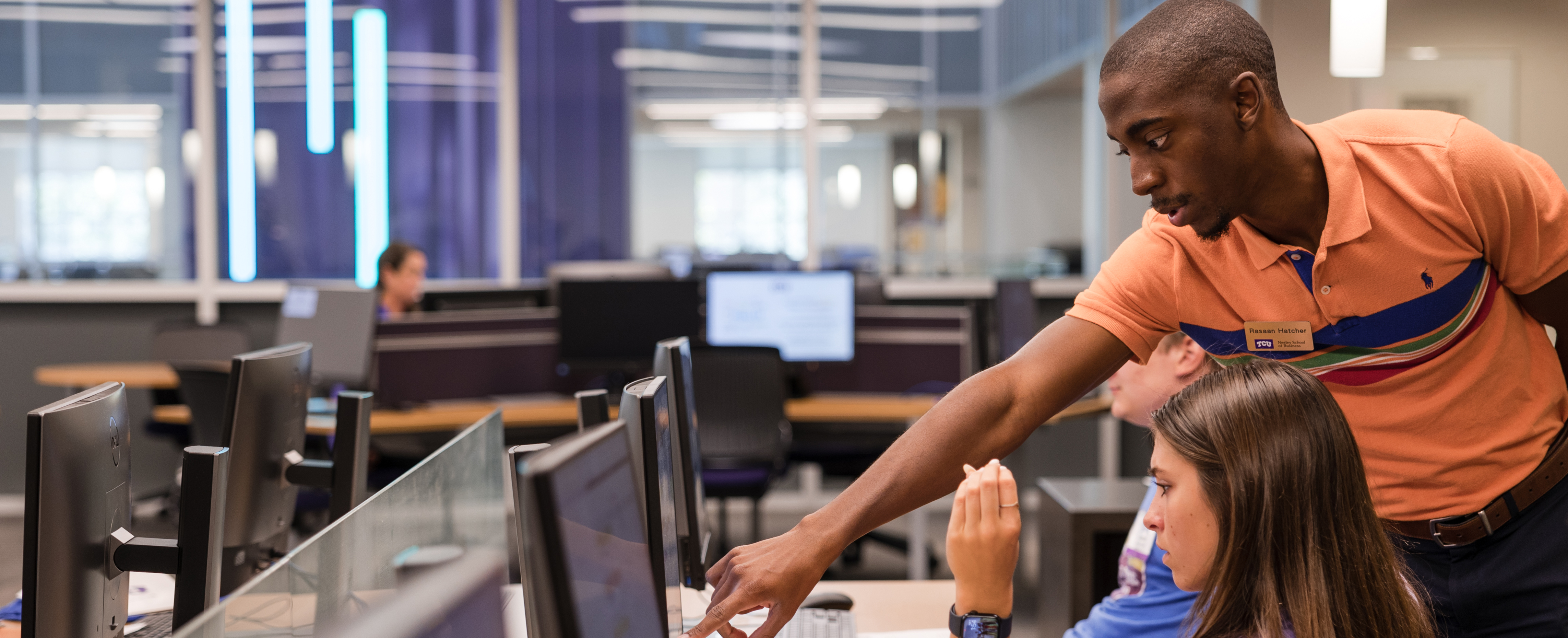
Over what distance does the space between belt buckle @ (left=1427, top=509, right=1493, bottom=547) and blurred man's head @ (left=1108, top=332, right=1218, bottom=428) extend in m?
0.54

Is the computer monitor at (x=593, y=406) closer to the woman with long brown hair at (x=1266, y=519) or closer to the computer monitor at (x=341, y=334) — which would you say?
the woman with long brown hair at (x=1266, y=519)

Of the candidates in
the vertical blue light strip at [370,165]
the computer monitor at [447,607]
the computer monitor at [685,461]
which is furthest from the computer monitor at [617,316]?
the computer monitor at [447,607]

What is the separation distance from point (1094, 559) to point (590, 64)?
401 centimetres

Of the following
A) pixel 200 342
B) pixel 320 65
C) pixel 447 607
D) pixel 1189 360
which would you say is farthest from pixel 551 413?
pixel 447 607

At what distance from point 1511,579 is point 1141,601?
470 millimetres

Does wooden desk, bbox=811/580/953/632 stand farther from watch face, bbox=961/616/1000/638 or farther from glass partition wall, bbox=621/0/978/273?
glass partition wall, bbox=621/0/978/273

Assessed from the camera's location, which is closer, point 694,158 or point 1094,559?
point 1094,559

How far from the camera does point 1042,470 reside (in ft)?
17.0

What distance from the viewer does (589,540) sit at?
0.63m

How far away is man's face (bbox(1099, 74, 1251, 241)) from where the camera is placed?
1130 millimetres

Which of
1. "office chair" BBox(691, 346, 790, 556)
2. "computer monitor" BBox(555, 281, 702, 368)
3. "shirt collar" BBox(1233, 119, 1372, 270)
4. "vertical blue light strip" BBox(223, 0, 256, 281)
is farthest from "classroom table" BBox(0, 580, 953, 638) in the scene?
"vertical blue light strip" BBox(223, 0, 256, 281)

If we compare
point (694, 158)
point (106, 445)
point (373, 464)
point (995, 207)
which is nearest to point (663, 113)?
point (694, 158)

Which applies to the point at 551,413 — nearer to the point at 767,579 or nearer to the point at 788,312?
the point at 788,312

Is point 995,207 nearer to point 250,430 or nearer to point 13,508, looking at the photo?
point 250,430
